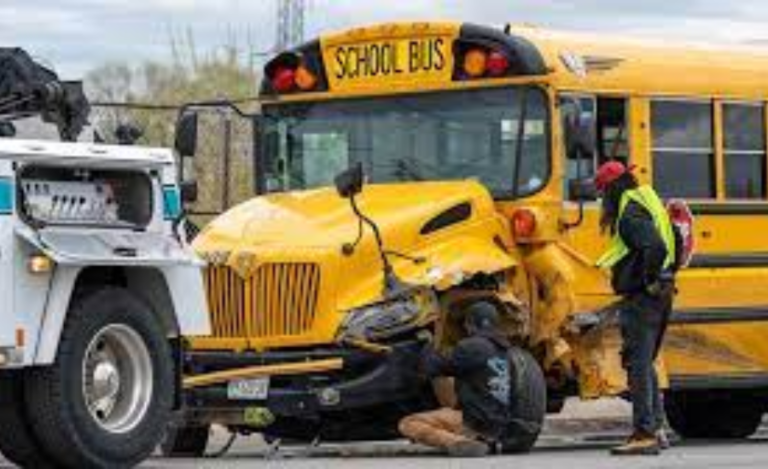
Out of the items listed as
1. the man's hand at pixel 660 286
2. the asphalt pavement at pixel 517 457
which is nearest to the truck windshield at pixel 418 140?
the man's hand at pixel 660 286

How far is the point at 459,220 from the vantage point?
12641 mm

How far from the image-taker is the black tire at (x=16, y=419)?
979cm

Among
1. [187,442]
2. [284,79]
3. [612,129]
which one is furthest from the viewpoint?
[284,79]

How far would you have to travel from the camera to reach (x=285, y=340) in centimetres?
1224

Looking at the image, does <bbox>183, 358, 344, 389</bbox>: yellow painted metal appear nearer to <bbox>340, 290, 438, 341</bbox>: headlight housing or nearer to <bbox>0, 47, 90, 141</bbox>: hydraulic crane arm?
<bbox>340, 290, 438, 341</bbox>: headlight housing

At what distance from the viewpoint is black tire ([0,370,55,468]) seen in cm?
979

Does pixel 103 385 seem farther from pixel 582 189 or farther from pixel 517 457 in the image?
pixel 582 189

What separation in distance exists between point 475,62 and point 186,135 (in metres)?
2.20

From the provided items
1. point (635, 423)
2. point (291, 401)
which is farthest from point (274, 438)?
point (635, 423)

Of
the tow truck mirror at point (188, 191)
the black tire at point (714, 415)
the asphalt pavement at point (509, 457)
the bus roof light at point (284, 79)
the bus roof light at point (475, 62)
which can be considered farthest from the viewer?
the black tire at point (714, 415)

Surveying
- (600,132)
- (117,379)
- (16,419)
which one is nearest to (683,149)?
(600,132)

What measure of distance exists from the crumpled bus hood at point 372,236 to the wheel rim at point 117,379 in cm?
216

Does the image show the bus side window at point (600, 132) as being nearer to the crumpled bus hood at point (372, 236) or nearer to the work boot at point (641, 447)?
the crumpled bus hood at point (372, 236)

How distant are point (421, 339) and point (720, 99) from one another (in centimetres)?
339
